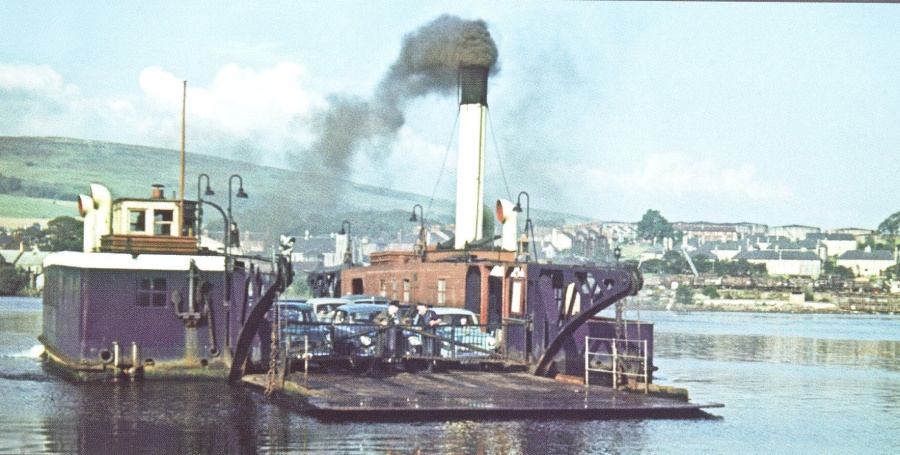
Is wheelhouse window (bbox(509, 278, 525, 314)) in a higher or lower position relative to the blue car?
higher

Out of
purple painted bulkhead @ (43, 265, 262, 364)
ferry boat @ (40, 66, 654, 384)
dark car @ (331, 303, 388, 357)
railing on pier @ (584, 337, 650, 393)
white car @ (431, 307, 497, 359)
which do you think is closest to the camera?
railing on pier @ (584, 337, 650, 393)

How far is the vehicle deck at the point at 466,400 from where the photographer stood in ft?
87.2

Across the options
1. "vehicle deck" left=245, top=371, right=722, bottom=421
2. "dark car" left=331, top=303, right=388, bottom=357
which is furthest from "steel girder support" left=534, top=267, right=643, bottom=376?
"dark car" left=331, top=303, right=388, bottom=357

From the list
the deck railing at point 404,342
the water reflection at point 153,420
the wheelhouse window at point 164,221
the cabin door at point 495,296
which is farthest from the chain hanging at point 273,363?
the cabin door at point 495,296

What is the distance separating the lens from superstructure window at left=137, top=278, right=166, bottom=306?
3375cm

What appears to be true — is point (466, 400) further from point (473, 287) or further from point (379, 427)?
point (473, 287)

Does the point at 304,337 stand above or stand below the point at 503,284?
below

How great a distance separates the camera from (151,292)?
33875 mm

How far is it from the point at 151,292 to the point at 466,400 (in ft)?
32.9

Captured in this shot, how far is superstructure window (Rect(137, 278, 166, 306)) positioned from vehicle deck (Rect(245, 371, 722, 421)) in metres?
3.50

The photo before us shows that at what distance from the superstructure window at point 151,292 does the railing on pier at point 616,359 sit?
1079cm

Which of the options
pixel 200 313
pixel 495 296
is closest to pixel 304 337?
pixel 200 313

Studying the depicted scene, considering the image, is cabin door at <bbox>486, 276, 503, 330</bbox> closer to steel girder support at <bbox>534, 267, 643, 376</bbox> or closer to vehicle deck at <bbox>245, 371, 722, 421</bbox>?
steel girder support at <bbox>534, 267, 643, 376</bbox>

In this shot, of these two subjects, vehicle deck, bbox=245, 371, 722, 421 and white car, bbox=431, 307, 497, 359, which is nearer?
vehicle deck, bbox=245, 371, 722, 421
